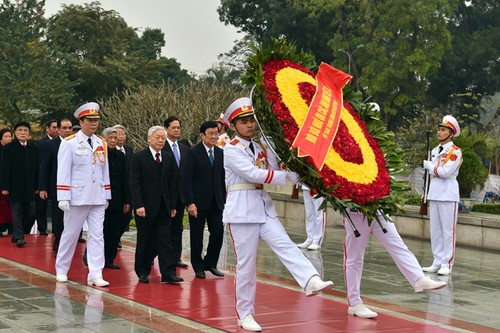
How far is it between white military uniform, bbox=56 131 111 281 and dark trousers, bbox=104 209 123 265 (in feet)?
3.81

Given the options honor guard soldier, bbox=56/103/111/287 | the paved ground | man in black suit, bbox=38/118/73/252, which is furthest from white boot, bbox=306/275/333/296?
man in black suit, bbox=38/118/73/252

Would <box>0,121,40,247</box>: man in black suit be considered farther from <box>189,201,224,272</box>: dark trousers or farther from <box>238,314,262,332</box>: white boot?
<box>238,314,262,332</box>: white boot

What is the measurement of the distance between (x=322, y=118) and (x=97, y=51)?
138ft

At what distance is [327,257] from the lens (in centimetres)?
1258

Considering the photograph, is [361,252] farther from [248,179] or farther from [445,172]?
[445,172]

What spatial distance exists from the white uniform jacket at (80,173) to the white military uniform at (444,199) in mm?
4477

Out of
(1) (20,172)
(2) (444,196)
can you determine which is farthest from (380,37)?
(2) (444,196)

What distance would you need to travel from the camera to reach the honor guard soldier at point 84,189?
9.45 m

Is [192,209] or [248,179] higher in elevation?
[248,179]

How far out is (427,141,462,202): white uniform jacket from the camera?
11.3 metres

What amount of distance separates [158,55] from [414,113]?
28.6m

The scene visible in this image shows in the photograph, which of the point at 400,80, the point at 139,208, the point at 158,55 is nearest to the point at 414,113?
the point at 400,80

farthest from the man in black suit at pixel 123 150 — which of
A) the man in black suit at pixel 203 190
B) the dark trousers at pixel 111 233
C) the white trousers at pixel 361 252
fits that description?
the white trousers at pixel 361 252

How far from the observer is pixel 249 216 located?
7.11 m
